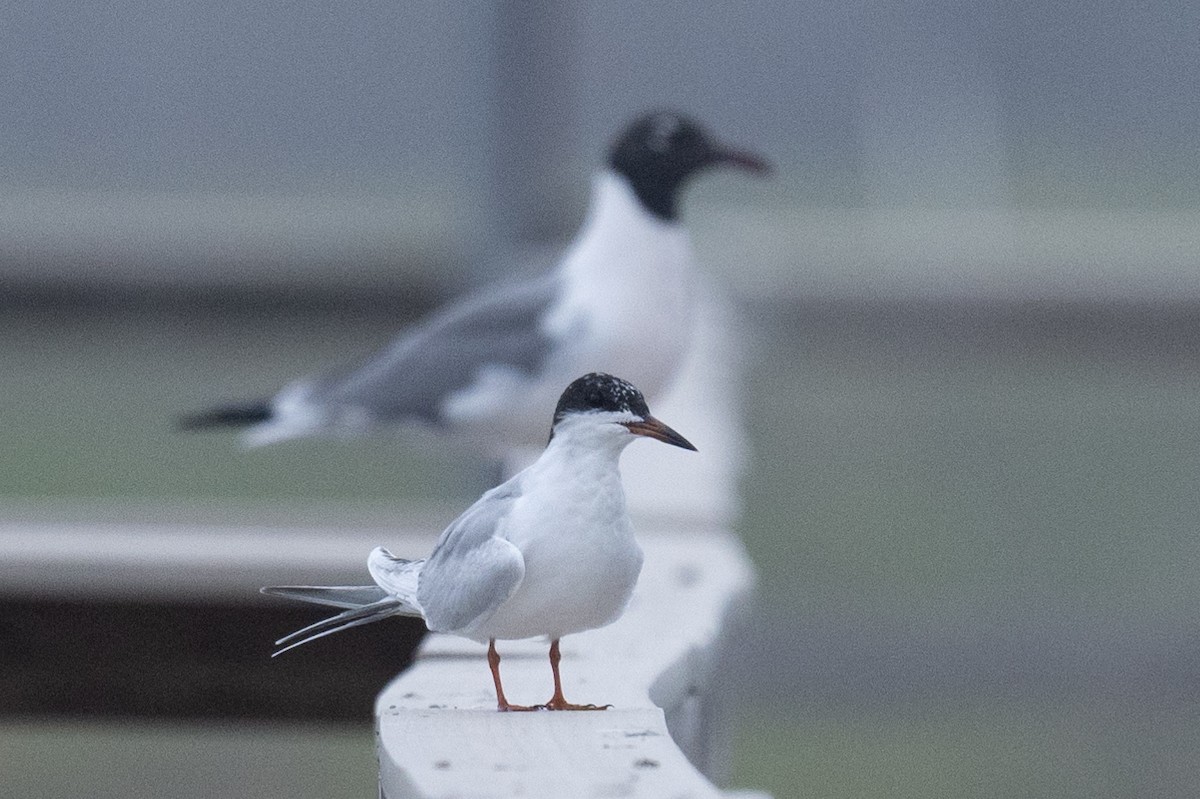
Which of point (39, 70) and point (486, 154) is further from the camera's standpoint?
point (39, 70)

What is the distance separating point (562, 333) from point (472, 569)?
1979 mm

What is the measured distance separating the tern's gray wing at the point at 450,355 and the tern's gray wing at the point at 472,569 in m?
1.91

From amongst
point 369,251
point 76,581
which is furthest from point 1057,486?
point 76,581

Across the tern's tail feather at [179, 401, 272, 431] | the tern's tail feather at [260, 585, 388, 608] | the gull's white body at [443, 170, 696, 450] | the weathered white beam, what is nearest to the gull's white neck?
the gull's white body at [443, 170, 696, 450]

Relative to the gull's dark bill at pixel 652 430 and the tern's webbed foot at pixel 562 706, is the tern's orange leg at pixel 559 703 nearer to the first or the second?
the tern's webbed foot at pixel 562 706

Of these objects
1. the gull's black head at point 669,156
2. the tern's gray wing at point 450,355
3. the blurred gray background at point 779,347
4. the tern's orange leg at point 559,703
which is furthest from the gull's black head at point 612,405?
the gull's black head at point 669,156

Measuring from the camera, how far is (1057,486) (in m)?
9.35

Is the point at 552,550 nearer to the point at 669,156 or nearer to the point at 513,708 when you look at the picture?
the point at 513,708

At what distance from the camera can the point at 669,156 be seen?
371 cm

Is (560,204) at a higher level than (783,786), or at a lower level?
higher

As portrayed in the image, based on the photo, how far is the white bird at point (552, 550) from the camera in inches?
59.0

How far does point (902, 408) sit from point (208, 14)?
6.90 metres

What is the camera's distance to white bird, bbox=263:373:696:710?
150cm

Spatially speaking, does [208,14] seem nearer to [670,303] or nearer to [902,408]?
[902,408]
